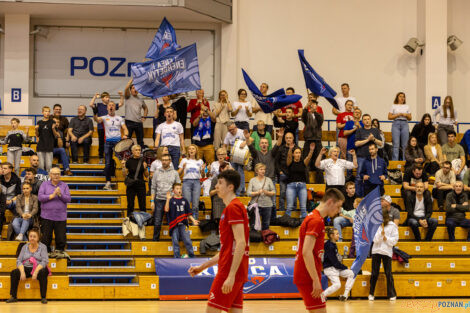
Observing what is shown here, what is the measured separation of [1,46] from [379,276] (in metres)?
13.3

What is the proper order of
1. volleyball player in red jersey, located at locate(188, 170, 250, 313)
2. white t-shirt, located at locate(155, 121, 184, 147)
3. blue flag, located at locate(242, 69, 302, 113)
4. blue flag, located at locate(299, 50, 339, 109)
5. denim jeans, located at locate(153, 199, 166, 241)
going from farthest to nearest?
blue flag, located at locate(299, 50, 339, 109)
blue flag, located at locate(242, 69, 302, 113)
white t-shirt, located at locate(155, 121, 184, 147)
denim jeans, located at locate(153, 199, 166, 241)
volleyball player in red jersey, located at locate(188, 170, 250, 313)

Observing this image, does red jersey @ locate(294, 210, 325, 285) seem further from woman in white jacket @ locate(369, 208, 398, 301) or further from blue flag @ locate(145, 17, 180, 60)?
blue flag @ locate(145, 17, 180, 60)

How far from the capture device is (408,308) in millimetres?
12930

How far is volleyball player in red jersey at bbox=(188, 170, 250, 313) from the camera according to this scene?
678cm

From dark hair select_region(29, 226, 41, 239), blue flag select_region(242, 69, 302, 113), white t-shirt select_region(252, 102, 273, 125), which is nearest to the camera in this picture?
dark hair select_region(29, 226, 41, 239)

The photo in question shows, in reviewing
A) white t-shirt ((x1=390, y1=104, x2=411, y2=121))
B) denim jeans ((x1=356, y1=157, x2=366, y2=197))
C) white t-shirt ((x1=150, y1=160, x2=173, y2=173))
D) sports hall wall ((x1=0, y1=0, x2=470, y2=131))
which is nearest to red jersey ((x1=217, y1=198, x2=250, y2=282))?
white t-shirt ((x1=150, y1=160, x2=173, y2=173))

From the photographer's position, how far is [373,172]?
16.4 meters

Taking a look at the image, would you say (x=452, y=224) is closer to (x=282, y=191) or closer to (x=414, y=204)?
(x=414, y=204)

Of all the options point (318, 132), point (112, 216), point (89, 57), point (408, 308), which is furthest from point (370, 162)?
point (89, 57)

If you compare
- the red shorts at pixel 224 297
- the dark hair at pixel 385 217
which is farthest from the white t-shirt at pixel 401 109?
the red shorts at pixel 224 297

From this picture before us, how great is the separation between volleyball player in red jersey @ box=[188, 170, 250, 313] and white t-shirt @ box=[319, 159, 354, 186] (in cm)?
910

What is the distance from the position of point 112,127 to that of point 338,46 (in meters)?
8.60

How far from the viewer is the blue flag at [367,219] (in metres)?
13.0

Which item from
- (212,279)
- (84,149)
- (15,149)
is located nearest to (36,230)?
(212,279)
